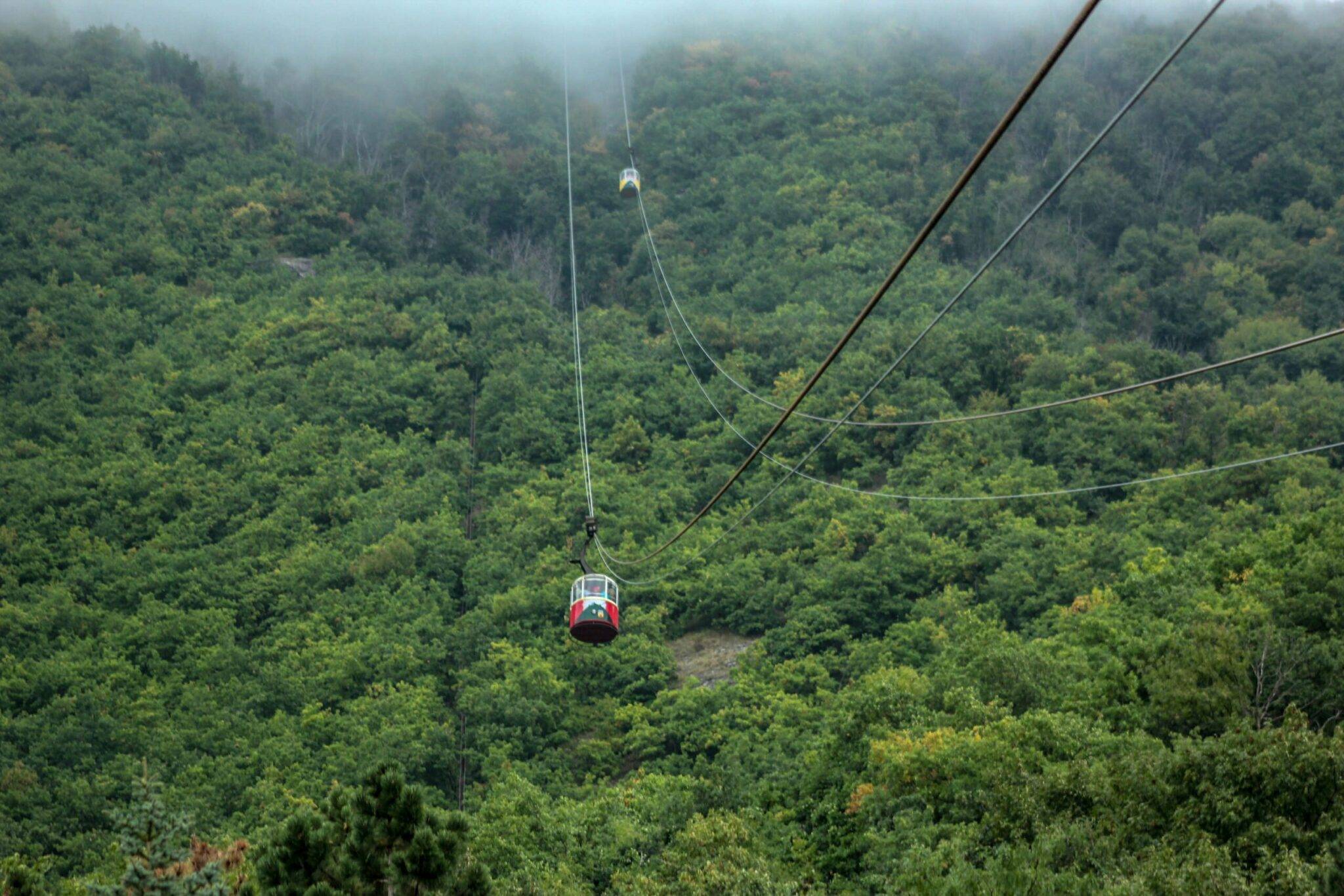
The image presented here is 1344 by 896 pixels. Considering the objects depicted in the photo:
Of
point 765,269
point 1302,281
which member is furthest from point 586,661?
point 1302,281

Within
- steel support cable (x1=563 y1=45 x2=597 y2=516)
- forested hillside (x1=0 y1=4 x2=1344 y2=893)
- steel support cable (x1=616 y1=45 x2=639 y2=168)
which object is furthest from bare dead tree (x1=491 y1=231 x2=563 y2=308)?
steel support cable (x1=616 y1=45 x2=639 y2=168)

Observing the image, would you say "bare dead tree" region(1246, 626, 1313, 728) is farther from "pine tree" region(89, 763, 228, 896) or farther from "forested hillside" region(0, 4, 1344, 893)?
"pine tree" region(89, 763, 228, 896)

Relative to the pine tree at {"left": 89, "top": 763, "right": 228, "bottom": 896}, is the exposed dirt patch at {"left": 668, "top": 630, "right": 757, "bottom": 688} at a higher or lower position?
higher

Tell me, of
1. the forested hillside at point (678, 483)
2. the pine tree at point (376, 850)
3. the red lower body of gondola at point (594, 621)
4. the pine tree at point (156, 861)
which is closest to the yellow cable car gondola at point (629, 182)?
the forested hillside at point (678, 483)

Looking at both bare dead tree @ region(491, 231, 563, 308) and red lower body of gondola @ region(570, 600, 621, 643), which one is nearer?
red lower body of gondola @ region(570, 600, 621, 643)

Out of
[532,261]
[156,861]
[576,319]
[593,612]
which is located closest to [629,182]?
[576,319]

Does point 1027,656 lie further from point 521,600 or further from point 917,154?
point 917,154
